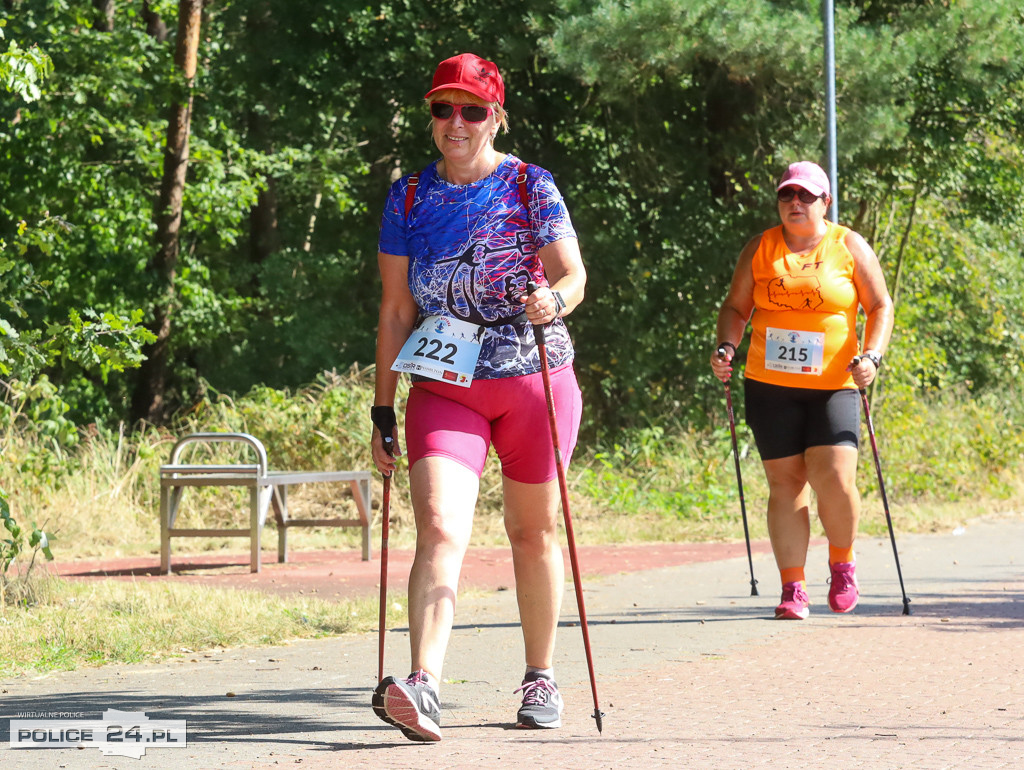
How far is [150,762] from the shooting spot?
14.5 feet

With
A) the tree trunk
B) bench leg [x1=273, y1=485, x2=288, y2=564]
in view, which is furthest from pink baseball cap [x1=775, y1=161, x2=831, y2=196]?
the tree trunk

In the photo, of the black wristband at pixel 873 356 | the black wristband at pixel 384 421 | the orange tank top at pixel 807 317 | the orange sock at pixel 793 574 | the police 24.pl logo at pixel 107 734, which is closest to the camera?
the police 24.pl logo at pixel 107 734

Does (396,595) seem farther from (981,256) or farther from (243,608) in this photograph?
(981,256)

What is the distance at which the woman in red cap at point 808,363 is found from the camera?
7.26 meters

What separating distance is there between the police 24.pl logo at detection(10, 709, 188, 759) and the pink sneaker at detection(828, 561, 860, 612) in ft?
11.8

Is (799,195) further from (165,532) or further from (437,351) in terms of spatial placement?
(165,532)

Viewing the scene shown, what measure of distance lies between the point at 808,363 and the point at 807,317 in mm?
224

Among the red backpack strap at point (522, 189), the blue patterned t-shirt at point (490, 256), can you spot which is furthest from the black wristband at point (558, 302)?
the red backpack strap at point (522, 189)

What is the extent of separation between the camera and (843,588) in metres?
7.40

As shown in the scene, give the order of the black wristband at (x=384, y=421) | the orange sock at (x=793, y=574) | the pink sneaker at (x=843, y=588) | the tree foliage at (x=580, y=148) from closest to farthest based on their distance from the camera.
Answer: the black wristband at (x=384, y=421) < the pink sneaker at (x=843, y=588) < the orange sock at (x=793, y=574) < the tree foliage at (x=580, y=148)

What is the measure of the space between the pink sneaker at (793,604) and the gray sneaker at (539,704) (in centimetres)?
284

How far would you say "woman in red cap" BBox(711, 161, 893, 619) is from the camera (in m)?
7.26

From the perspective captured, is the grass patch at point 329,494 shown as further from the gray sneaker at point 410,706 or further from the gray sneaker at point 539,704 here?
the gray sneaker at point 410,706

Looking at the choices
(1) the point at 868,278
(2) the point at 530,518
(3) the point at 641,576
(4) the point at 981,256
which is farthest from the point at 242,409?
(4) the point at 981,256
